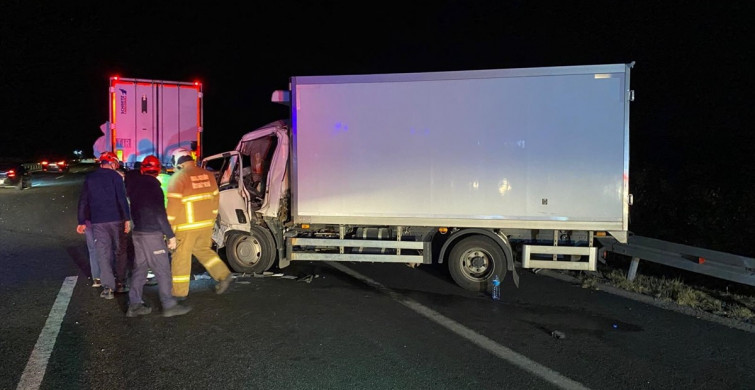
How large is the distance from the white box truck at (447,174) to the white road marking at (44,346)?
2.23 m

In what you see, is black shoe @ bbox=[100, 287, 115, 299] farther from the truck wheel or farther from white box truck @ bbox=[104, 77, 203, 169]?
white box truck @ bbox=[104, 77, 203, 169]

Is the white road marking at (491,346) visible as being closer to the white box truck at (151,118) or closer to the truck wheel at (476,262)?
the truck wheel at (476,262)

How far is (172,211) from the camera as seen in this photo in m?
6.11

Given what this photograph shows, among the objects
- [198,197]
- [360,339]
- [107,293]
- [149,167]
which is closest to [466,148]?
[360,339]

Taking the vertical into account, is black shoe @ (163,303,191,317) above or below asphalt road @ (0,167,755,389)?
above

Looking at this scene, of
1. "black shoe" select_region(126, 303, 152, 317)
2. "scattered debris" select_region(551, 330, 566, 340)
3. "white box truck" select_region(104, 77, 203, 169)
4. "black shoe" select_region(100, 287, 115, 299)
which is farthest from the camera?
"white box truck" select_region(104, 77, 203, 169)

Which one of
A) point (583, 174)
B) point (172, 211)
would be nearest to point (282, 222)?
point (172, 211)

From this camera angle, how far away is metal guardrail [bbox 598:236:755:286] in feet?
20.6

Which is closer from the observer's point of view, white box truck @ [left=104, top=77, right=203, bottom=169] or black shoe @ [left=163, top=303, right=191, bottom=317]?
black shoe @ [left=163, top=303, right=191, bottom=317]

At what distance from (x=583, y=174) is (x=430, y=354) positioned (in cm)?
327

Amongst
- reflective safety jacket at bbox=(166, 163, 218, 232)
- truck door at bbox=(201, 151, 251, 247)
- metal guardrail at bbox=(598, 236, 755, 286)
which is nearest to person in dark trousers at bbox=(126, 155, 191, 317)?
reflective safety jacket at bbox=(166, 163, 218, 232)

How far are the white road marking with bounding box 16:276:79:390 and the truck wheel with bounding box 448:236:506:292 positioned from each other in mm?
4550

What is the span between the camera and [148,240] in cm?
595

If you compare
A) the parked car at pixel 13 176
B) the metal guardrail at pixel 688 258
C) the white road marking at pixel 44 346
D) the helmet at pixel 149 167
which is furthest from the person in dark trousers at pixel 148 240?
the parked car at pixel 13 176
